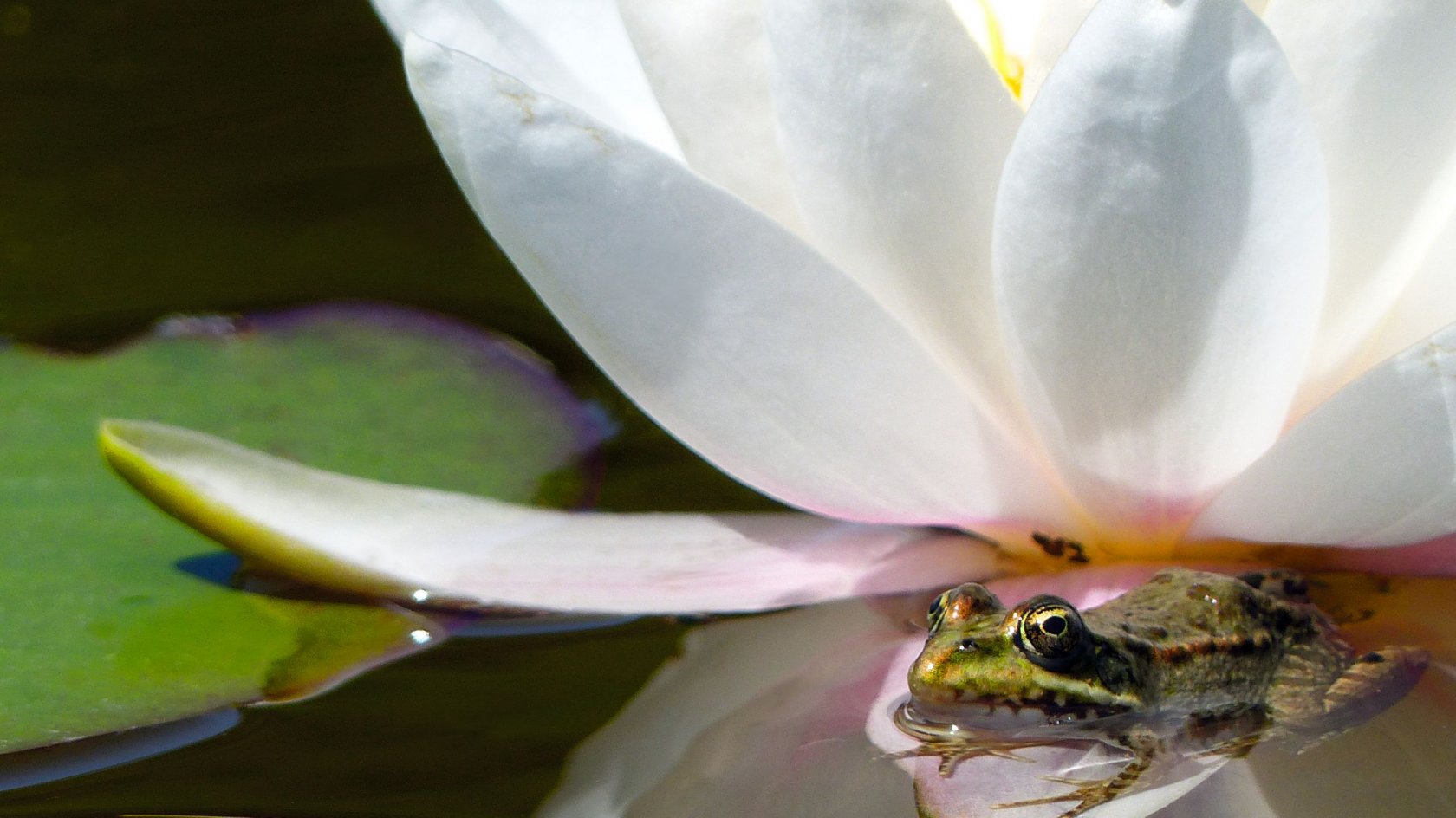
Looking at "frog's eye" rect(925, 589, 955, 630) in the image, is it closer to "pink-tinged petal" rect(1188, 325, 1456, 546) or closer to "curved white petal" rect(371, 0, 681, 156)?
"pink-tinged petal" rect(1188, 325, 1456, 546)

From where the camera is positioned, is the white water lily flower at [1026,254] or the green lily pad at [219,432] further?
the green lily pad at [219,432]

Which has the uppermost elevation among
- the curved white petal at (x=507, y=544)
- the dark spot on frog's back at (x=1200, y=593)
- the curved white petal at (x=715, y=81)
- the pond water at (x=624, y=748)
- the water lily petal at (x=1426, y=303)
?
the curved white petal at (x=715, y=81)

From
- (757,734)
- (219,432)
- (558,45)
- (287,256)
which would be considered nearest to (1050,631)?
(757,734)

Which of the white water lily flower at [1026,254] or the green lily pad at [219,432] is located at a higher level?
the white water lily flower at [1026,254]

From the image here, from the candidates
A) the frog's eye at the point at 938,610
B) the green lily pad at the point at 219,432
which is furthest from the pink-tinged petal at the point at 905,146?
the green lily pad at the point at 219,432

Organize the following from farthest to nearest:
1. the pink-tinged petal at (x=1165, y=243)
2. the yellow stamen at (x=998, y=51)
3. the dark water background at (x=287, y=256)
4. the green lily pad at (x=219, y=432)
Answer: the yellow stamen at (x=998, y=51) < the green lily pad at (x=219, y=432) < the dark water background at (x=287, y=256) < the pink-tinged petal at (x=1165, y=243)

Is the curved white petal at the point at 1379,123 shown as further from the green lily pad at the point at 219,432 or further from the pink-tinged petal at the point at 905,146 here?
the green lily pad at the point at 219,432
